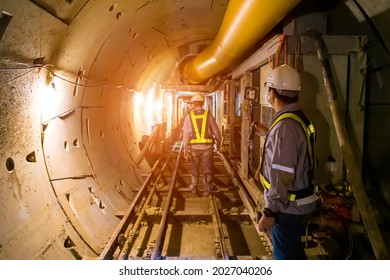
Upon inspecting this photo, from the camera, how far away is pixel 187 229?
4.72 metres

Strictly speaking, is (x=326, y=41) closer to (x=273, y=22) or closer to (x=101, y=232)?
(x=273, y=22)

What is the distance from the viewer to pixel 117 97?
614cm

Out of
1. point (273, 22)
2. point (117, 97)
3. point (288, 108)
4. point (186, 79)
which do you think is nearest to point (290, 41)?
point (273, 22)

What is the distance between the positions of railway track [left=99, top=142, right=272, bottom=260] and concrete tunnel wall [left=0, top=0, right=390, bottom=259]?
0.31 metres

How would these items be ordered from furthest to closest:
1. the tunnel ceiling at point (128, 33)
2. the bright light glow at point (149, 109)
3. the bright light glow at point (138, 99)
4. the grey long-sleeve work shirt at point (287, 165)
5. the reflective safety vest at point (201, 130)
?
1. the bright light glow at point (149, 109)
2. the bright light glow at point (138, 99)
3. the reflective safety vest at point (201, 130)
4. the tunnel ceiling at point (128, 33)
5. the grey long-sleeve work shirt at point (287, 165)

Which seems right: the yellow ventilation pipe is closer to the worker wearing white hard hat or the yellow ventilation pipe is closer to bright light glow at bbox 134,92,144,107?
the worker wearing white hard hat

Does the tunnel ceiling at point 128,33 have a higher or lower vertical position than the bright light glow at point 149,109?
higher

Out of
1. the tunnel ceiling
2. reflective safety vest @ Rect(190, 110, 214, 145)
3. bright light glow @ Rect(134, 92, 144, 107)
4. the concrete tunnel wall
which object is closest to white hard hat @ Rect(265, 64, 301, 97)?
the concrete tunnel wall

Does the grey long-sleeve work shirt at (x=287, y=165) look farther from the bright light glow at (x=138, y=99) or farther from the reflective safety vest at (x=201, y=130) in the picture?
the bright light glow at (x=138, y=99)

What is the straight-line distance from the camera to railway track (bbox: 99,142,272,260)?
372 cm

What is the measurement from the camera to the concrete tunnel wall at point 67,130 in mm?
2619

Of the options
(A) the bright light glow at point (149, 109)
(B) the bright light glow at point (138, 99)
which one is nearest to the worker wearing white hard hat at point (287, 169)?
(B) the bright light glow at point (138, 99)

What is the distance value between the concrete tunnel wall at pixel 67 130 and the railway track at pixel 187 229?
12.0 inches

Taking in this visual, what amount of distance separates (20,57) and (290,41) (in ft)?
8.60
